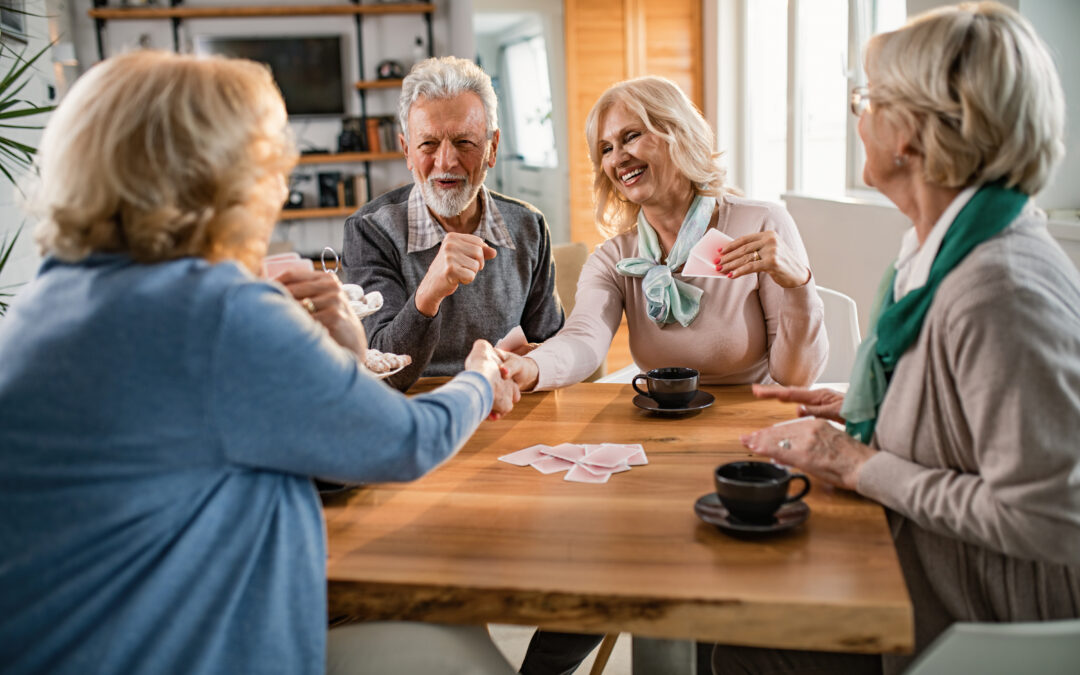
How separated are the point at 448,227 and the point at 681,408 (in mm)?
1018

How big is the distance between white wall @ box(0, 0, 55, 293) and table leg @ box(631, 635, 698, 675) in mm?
3183

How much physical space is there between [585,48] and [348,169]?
221 centimetres

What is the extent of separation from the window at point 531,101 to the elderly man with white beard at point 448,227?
159 inches

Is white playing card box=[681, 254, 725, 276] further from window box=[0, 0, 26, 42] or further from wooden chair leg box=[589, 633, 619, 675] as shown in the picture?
window box=[0, 0, 26, 42]

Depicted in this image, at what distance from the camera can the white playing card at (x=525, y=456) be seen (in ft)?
4.96

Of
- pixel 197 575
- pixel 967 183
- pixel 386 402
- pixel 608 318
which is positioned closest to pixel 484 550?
pixel 386 402

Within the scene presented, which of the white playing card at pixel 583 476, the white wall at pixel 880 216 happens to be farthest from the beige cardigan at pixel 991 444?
the white wall at pixel 880 216

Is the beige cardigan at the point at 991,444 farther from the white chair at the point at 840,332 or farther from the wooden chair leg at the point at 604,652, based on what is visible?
the white chair at the point at 840,332

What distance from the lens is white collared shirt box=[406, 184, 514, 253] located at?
2418 millimetres

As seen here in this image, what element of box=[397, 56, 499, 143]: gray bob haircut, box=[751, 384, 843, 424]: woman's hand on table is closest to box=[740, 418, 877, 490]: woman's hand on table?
box=[751, 384, 843, 424]: woman's hand on table

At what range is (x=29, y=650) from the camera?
996mm

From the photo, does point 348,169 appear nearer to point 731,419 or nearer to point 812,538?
point 731,419

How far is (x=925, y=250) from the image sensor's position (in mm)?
1276

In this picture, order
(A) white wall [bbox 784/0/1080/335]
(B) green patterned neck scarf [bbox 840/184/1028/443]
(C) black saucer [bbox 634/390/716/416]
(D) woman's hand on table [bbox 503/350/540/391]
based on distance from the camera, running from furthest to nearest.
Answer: (A) white wall [bbox 784/0/1080/335] < (D) woman's hand on table [bbox 503/350/540/391] < (C) black saucer [bbox 634/390/716/416] < (B) green patterned neck scarf [bbox 840/184/1028/443]
